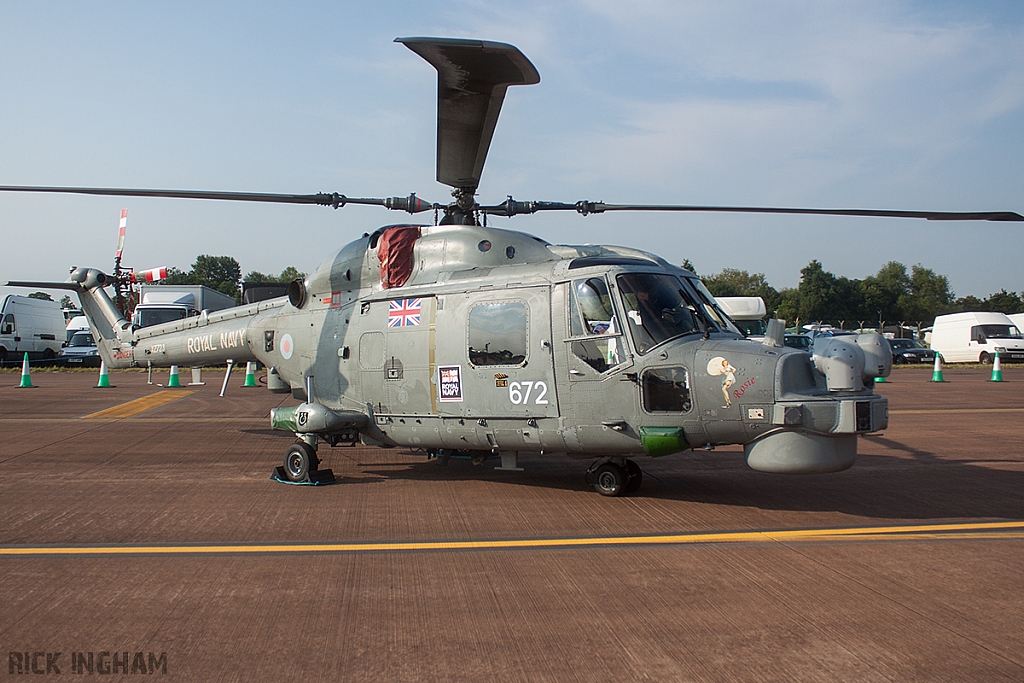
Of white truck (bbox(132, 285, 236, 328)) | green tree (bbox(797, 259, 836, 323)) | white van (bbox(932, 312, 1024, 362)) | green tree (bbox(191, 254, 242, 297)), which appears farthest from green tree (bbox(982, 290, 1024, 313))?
green tree (bbox(191, 254, 242, 297))

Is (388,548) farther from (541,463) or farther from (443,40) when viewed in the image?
(541,463)

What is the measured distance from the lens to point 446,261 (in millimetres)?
9039

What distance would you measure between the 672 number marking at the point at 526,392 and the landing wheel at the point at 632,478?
1.22 m

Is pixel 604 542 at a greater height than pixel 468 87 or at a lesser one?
lesser

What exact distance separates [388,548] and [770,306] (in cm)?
8954

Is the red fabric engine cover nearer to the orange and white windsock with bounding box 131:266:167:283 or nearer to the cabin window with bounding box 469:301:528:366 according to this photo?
the cabin window with bounding box 469:301:528:366

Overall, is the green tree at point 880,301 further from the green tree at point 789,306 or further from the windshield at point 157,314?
the windshield at point 157,314

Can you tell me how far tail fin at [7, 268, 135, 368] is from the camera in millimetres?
12867

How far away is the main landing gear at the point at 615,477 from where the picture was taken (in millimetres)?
8000

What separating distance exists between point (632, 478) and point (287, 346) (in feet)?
17.0

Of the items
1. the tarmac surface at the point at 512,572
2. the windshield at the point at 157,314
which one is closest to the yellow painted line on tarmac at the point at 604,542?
the tarmac surface at the point at 512,572

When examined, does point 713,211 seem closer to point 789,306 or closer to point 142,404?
point 142,404

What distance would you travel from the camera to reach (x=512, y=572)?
18.0 ft

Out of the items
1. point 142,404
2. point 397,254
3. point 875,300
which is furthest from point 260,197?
point 875,300
